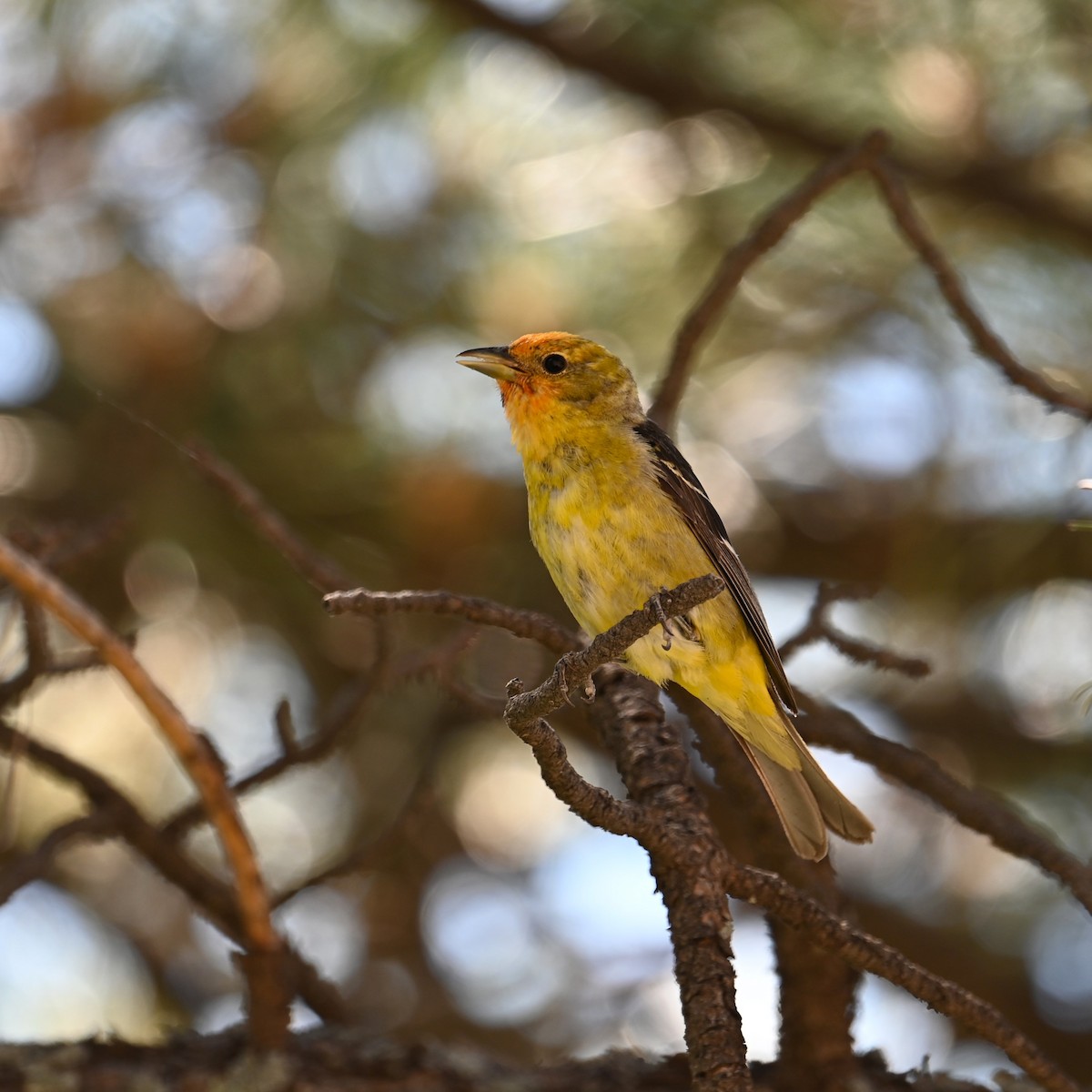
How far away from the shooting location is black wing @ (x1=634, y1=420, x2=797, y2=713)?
3.62m

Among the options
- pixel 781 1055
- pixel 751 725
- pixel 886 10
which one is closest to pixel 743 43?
pixel 886 10

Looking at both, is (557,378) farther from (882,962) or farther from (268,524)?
(882,962)

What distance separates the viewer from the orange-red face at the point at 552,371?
4055 mm

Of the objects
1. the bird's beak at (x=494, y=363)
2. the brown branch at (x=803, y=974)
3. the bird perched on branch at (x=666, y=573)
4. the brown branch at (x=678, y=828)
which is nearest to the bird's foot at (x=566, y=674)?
the brown branch at (x=678, y=828)

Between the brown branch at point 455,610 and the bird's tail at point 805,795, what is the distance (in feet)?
2.11

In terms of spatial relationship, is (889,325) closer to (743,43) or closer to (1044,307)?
(1044,307)

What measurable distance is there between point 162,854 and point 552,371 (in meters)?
1.70

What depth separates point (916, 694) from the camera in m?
4.98

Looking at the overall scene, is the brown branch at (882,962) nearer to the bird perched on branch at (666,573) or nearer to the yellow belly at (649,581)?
the bird perched on branch at (666,573)

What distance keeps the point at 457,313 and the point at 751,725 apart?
2114 millimetres

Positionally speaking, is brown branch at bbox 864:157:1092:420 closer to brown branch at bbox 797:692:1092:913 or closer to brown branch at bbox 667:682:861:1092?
brown branch at bbox 797:692:1092:913

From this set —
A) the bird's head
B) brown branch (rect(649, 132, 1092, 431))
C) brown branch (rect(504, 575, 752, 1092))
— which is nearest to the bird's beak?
the bird's head

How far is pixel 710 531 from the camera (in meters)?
3.75

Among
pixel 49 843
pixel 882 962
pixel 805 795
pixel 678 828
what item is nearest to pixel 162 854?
pixel 49 843
